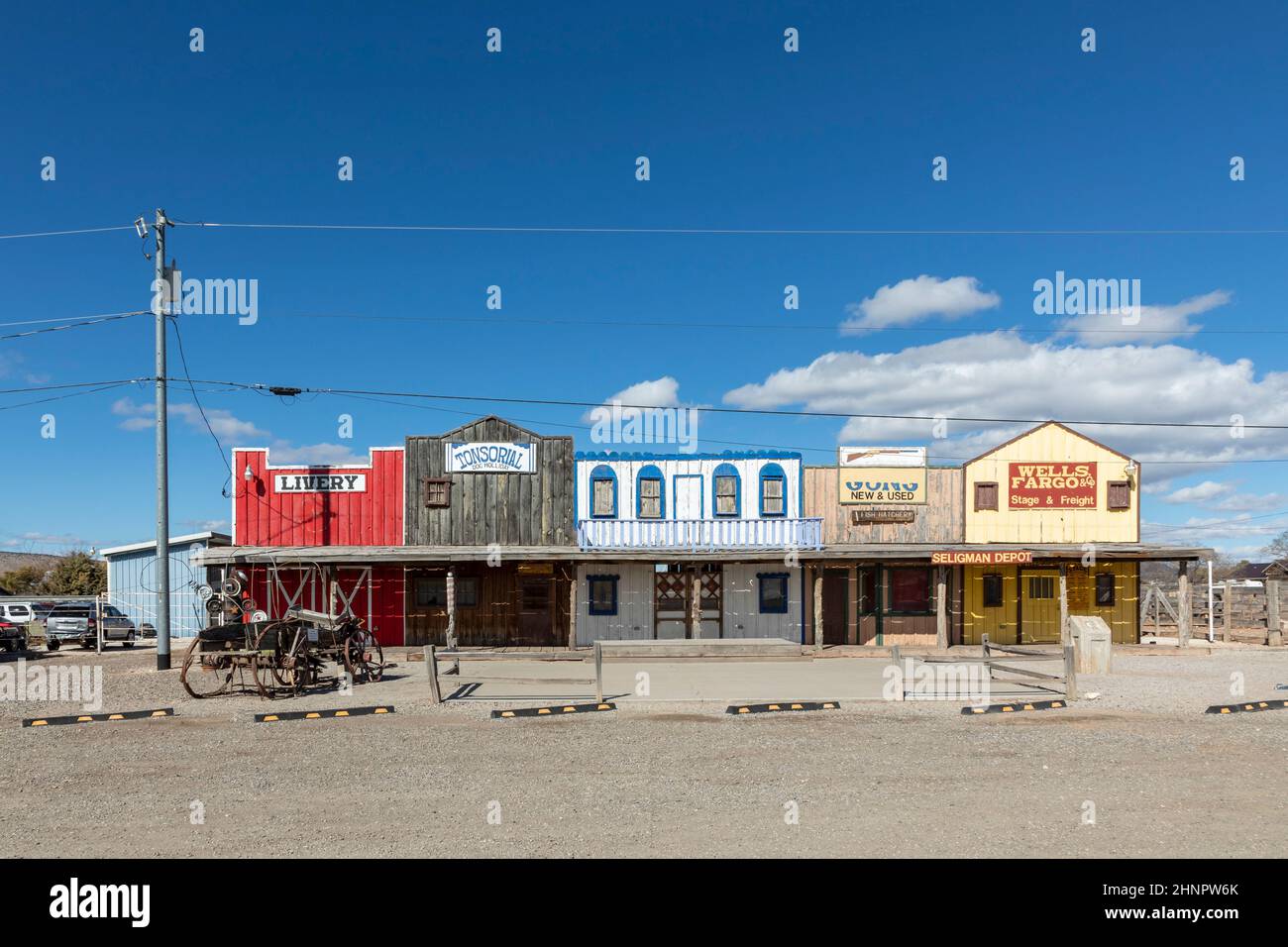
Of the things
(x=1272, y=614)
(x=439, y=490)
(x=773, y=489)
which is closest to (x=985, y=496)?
(x=773, y=489)

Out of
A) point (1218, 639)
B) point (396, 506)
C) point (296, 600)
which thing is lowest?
point (1218, 639)

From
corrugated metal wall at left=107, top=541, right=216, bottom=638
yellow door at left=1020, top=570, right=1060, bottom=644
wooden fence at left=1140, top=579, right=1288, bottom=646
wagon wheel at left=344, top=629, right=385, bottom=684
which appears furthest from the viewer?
corrugated metal wall at left=107, top=541, right=216, bottom=638

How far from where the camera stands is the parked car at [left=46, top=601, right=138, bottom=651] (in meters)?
27.8

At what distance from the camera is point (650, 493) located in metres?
27.0

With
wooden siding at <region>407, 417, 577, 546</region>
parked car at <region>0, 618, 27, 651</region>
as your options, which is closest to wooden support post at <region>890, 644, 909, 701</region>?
wooden siding at <region>407, 417, 577, 546</region>

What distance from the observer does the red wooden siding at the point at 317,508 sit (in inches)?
1055

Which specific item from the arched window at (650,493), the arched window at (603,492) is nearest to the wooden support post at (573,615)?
the arched window at (603,492)

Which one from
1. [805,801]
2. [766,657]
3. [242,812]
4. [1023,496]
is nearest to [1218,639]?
[1023,496]

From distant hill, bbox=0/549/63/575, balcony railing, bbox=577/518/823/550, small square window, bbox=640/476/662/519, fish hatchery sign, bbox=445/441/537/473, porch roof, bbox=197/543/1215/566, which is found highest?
fish hatchery sign, bbox=445/441/537/473

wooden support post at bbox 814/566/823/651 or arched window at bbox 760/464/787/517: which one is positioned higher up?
arched window at bbox 760/464/787/517

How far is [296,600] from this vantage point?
993 inches

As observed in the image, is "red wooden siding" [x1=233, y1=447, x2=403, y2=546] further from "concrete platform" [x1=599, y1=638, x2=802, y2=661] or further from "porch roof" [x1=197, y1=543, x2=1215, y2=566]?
"concrete platform" [x1=599, y1=638, x2=802, y2=661]

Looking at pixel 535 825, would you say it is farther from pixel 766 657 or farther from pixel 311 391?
pixel 311 391
